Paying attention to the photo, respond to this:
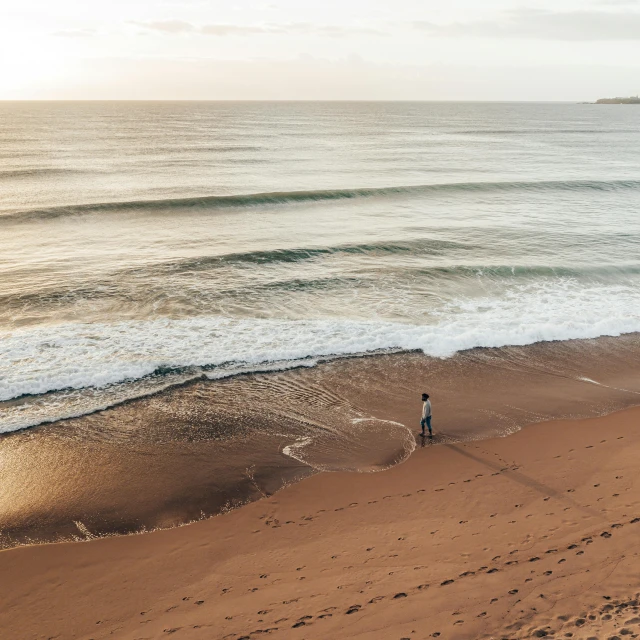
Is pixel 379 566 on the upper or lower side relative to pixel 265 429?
lower

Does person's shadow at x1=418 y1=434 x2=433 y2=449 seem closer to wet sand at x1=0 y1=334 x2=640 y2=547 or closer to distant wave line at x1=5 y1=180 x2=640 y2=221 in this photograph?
wet sand at x1=0 y1=334 x2=640 y2=547

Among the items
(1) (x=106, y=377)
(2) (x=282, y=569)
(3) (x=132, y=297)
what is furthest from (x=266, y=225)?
(2) (x=282, y=569)

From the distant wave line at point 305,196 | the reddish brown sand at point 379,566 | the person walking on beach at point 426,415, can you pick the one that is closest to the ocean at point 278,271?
the distant wave line at point 305,196

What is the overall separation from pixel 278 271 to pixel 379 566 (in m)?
16.3

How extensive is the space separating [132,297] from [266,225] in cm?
1164

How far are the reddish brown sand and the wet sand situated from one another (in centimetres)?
73

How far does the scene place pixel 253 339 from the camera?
17062 millimetres

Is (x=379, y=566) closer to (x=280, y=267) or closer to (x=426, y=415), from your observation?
(x=426, y=415)

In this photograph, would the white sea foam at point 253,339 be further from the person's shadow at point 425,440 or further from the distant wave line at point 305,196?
the distant wave line at point 305,196

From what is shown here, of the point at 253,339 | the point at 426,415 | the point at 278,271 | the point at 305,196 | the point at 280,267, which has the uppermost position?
the point at 305,196

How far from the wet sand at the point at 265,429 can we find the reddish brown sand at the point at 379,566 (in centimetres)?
73

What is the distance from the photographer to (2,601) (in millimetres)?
8039

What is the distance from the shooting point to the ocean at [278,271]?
15.6 metres

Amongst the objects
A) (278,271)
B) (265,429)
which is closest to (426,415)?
(265,429)
